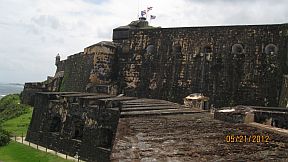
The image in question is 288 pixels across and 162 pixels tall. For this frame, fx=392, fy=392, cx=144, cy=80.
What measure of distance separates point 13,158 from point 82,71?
10212 mm

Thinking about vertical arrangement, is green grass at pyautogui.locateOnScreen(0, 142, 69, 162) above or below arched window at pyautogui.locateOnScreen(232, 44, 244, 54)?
below

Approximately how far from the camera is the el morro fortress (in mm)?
11530

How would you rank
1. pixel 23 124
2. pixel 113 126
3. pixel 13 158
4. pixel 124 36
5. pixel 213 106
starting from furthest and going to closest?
pixel 124 36
pixel 23 124
pixel 213 106
pixel 13 158
pixel 113 126

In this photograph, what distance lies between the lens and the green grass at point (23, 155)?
14792 mm

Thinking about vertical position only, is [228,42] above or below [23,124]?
above

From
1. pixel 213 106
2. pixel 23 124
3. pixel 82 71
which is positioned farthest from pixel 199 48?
pixel 23 124

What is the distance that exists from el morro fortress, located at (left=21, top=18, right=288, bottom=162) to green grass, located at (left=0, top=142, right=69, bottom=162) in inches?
38.7

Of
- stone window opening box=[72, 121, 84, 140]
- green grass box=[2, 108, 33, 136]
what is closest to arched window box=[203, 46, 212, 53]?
stone window opening box=[72, 121, 84, 140]

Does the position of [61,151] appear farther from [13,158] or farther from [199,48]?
[199,48]

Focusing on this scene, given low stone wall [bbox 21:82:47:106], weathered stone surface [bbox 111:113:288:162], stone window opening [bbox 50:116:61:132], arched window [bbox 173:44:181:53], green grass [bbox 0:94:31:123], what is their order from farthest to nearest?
low stone wall [bbox 21:82:47:106] < green grass [bbox 0:94:31:123] < arched window [bbox 173:44:181:53] < stone window opening [bbox 50:116:61:132] < weathered stone surface [bbox 111:113:288:162]

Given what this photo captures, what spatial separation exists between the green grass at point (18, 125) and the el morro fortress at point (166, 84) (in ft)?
6.41

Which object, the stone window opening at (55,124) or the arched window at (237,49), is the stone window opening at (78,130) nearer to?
the stone window opening at (55,124)

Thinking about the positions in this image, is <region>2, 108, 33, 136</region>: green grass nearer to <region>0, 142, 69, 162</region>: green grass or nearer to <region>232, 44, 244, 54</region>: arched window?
<region>0, 142, 69, 162</region>: green grass

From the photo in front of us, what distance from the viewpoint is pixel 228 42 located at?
17.9m
